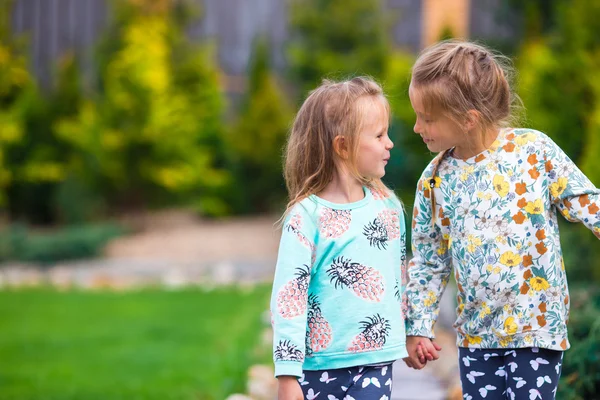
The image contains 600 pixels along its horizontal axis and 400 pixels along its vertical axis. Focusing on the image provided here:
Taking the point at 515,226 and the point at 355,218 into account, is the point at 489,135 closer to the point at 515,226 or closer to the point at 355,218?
the point at 515,226

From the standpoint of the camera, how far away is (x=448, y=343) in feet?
15.9

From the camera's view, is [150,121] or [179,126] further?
[179,126]

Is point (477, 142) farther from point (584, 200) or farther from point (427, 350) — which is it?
point (427, 350)

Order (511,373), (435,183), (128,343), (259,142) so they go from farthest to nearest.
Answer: (259,142)
(128,343)
(435,183)
(511,373)

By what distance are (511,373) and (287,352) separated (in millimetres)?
582

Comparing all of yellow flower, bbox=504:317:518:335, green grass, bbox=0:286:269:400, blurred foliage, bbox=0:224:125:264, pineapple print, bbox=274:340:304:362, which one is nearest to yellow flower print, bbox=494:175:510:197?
yellow flower, bbox=504:317:518:335

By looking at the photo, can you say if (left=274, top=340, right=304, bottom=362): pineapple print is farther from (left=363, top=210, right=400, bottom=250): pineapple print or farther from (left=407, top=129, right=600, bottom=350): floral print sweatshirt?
(left=407, top=129, right=600, bottom=350): floral print sweatshirt

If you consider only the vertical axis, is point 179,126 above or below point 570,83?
below

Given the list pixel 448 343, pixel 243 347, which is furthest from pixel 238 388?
pixel 448 343

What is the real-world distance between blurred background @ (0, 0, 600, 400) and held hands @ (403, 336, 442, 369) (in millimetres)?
3537

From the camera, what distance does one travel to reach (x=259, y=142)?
12438mm

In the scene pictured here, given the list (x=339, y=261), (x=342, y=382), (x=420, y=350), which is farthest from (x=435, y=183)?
(x=342, y=382)

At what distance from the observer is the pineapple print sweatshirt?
1.97 m

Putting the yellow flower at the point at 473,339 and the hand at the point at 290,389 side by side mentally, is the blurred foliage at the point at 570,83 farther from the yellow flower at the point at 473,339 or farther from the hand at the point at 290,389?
the hand at the point at 290,389
